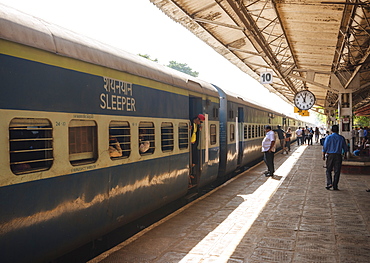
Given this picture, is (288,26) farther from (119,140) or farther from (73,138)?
(73,138)

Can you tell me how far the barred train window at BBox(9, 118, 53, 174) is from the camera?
136 inches

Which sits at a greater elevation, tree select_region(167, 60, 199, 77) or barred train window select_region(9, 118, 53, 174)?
tree select_region(167, 60, 199, 77)

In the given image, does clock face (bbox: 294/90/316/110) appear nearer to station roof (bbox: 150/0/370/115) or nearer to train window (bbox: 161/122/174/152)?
station roof (bbox: 150/0/370/115)

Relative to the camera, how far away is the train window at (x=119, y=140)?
5074mm

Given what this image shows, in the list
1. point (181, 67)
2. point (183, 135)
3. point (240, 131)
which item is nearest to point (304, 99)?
point (240, 131)

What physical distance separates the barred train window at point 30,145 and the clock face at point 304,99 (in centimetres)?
1269

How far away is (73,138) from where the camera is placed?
429cm

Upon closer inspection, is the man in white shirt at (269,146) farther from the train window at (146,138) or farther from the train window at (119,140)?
the train window at (119,140)

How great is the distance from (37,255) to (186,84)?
5023 millimetres

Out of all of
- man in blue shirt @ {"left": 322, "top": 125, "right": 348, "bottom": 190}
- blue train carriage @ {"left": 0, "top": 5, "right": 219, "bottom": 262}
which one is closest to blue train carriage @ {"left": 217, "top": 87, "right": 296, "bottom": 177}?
man in blue shirt @ {"left": 322, "top": 125, "right": 348, "bottom": 190}

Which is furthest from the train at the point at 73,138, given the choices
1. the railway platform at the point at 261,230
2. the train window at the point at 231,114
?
the train window at the point at 231,114

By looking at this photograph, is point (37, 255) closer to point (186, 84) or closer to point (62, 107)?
point (62, 107)

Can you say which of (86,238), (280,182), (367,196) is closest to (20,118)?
(86,238)

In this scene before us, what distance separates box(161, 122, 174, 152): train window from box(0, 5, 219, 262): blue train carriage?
0.07 m
